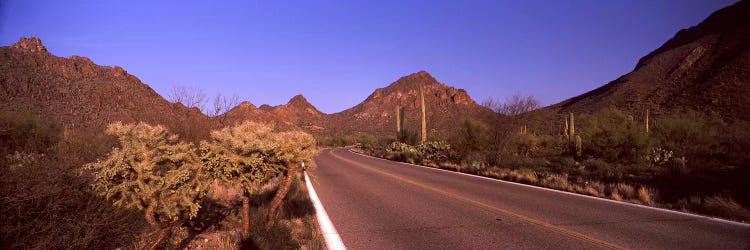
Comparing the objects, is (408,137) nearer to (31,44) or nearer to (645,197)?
(645,197)

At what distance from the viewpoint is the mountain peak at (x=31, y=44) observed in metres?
37.4

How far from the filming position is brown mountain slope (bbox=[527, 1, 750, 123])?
40.2 m

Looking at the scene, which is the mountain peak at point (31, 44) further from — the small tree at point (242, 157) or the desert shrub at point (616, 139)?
the desert shrub at point (616, 139)

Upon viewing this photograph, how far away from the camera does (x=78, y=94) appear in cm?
2817

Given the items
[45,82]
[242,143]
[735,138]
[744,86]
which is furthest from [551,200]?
[744,86]

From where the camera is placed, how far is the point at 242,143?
6.89 meters

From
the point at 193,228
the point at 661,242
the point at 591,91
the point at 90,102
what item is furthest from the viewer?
the point at 591,91

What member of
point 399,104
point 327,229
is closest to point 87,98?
point 327,229

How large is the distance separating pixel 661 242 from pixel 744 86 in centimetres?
4679

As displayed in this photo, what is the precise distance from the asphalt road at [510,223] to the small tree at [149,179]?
2529mm

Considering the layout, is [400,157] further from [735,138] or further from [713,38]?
[713,38]

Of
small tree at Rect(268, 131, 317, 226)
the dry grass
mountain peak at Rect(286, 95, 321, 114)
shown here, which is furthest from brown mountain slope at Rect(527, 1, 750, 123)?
mountain peak at Rect(286, 95, 321, 114)

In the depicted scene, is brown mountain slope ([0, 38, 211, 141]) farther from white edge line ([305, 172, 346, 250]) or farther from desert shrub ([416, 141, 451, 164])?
desert shrub ([416, 141, 451, 164])

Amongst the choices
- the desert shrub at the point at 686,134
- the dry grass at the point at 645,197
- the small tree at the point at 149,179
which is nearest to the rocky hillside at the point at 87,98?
the small tree at the point at 149,179
